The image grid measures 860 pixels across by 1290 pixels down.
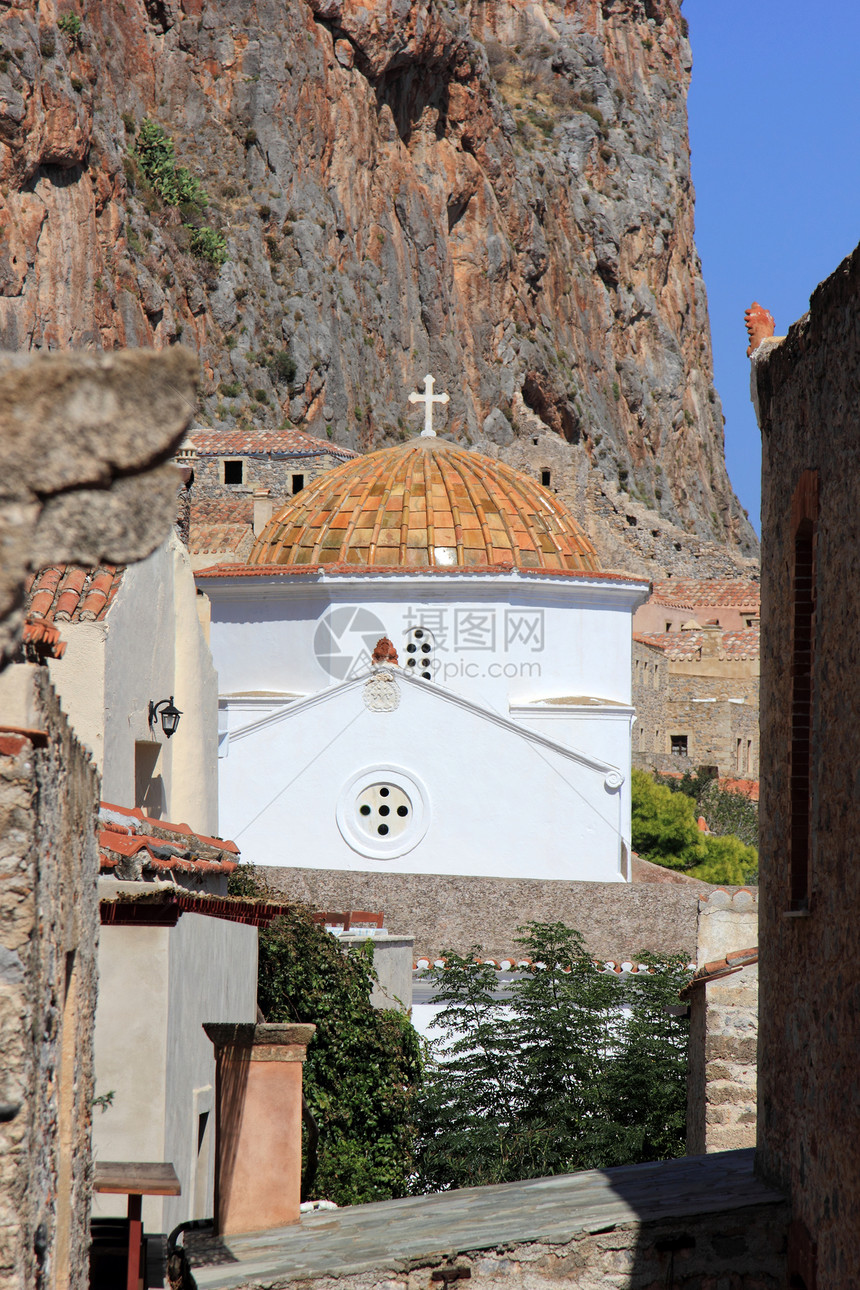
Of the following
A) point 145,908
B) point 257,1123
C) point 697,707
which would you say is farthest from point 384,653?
point 697,707

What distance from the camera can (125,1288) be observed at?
6691 millimetres

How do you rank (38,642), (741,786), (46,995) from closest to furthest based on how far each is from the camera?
1. (46,995)
2. (38,642)
3. (741,786)

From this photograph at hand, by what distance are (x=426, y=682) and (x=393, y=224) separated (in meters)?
45.2

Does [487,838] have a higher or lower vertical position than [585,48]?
lower

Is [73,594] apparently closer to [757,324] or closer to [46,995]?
[757,324]

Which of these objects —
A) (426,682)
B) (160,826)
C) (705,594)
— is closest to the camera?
(160,826)

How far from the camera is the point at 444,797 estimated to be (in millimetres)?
23531

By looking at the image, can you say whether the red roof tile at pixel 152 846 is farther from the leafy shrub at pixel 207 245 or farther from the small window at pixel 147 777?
the leafy shrub at pixel 207 245

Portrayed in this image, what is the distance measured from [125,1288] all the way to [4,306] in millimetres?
37055

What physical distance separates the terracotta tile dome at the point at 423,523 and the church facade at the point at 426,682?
35 millimetres

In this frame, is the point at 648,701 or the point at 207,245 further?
the point at 648,701

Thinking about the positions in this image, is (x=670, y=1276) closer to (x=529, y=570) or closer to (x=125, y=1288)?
(x=125, y=1288)

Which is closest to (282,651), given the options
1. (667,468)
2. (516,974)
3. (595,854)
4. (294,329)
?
(595,854)

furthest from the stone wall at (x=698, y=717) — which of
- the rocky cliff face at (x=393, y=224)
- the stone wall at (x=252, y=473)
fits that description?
the stone wall at (x=252, y=473)
